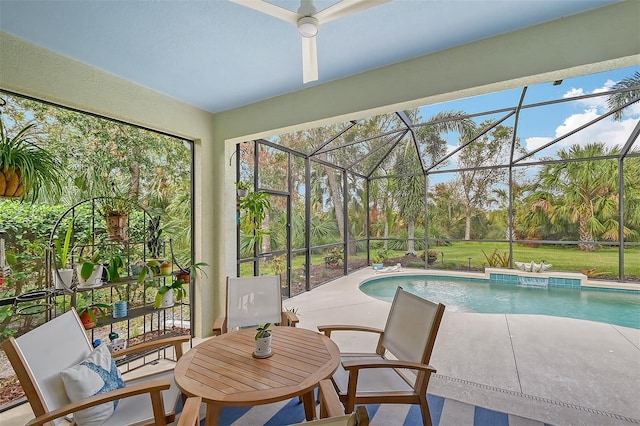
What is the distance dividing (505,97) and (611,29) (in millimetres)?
8149

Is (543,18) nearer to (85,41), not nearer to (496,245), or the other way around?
(85,41)

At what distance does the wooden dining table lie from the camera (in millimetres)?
1623

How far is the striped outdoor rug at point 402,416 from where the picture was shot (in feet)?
7.16

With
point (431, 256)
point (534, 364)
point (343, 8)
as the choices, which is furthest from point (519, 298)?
point (343, 8)

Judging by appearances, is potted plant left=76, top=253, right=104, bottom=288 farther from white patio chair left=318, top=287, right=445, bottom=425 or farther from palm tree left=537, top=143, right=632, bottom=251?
palm tree left=537, top=143, right=632, bottom=251

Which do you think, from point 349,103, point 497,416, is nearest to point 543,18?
point 349,103

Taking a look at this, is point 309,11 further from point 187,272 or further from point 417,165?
point 417,165

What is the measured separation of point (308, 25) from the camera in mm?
1754

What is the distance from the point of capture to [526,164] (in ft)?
24.0

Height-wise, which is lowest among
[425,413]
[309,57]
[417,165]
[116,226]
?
[425,413]

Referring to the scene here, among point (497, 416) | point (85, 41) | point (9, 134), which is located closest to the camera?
point (497, 416)

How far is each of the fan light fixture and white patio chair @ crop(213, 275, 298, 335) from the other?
7.51ft

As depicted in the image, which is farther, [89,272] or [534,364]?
[534,364]

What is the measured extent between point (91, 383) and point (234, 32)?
98.1 inches
